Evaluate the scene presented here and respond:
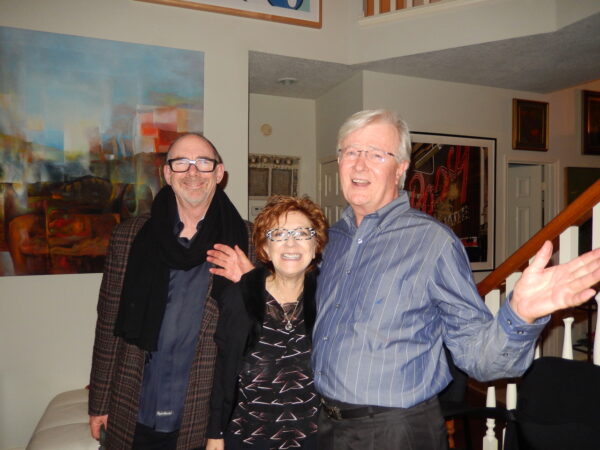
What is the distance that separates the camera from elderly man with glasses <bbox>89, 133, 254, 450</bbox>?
165cm

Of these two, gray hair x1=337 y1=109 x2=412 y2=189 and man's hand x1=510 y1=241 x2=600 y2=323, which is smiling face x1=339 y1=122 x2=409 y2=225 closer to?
gray hair x1=337 y1=109 x2=412 y2=189

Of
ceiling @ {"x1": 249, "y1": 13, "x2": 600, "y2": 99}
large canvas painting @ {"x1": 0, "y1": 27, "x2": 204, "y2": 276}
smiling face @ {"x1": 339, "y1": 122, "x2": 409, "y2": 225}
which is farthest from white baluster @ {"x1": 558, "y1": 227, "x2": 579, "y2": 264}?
large canvas painting @ {"x1": 0, "y1": 27, "x2": 204, "y2": 276}

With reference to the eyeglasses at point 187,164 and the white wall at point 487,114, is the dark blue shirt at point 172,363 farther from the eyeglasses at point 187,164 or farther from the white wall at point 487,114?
the white wall at point 487,114

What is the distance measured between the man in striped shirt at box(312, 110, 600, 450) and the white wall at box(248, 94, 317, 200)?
404 centimetres

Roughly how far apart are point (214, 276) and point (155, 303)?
0.82 ft

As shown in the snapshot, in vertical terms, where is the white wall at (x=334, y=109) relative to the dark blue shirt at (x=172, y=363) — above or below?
above

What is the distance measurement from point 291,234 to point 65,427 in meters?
2.31

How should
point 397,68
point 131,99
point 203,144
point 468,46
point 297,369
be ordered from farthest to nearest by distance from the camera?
point 397,68, point 468,46, point 131,99, point 203,144, point 297,369

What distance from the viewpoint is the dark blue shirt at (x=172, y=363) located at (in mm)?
1652

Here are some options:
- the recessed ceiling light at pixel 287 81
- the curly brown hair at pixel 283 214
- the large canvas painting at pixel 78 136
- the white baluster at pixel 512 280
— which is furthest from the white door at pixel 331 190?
the curly brown hair at pixel 283 214

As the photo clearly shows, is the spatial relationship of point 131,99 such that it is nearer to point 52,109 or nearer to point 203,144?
point 52,109

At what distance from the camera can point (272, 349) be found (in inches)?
59.4

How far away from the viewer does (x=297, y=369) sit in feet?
4.92

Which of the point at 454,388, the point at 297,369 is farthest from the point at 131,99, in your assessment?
the point at 454,388
